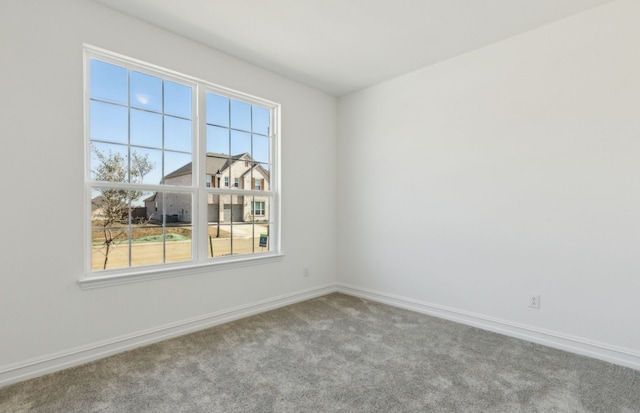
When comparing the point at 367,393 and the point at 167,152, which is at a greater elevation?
the point at 167,152

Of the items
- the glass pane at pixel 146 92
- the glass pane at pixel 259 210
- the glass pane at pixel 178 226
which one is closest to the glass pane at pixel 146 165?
the glass pane at pixel 178 226

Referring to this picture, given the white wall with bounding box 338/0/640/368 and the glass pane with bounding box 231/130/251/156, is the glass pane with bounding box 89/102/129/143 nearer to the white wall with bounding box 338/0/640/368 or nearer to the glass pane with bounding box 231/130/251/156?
the glass pane with bounding box 231/130/251/156

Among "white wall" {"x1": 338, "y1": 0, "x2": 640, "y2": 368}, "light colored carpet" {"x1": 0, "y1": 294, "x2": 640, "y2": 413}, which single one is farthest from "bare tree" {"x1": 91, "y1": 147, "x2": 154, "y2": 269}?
"white wall" {"x1": 338, "y1": 0, "x2": 640, "y2": 368}

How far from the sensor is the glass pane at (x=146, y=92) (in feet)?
8.91

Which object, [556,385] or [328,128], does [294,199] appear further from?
[556,385]

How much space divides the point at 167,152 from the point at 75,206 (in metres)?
0.84

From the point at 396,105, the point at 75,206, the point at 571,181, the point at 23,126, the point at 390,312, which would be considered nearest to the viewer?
the point at 23,126

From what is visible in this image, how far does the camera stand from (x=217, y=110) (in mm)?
3250

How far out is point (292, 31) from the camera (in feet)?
9.22

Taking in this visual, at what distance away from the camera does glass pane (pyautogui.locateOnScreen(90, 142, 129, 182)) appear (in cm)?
253

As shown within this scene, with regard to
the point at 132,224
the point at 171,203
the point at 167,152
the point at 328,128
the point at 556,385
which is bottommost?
the point at 556,385

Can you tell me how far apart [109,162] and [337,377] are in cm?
243

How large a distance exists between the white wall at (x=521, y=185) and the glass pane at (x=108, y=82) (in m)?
2.68

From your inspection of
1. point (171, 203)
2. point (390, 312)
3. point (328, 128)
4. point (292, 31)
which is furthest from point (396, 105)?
point (171, 203)
